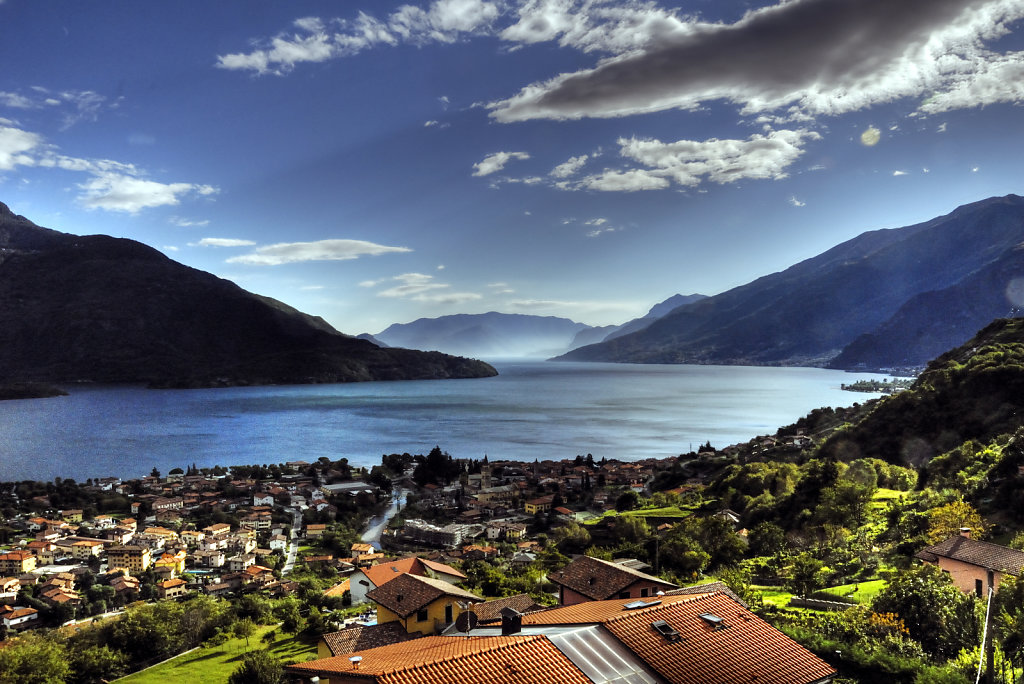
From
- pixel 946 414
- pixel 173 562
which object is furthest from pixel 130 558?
pixel 946 414

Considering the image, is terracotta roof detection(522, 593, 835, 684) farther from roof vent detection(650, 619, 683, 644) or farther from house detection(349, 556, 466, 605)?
house detection(349, 556, 466, 605)

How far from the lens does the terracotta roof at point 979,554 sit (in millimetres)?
14242

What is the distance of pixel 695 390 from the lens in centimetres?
15575

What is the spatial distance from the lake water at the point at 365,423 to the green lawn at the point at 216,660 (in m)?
55.1

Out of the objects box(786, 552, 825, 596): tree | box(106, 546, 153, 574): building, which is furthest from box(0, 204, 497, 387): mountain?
box(786, 552, 825, 596): tree

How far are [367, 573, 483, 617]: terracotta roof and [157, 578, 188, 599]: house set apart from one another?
23268 millimetres

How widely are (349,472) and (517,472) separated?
17935 mm

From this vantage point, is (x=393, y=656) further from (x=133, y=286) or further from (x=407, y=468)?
(x=133, y=286)

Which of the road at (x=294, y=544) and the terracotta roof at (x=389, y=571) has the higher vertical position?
the terracotta roof at (x=389, y=571)

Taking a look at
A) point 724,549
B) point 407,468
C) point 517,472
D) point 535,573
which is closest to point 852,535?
point 724,549

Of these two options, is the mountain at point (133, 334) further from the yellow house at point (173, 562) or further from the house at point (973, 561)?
the house at point (973, 561)

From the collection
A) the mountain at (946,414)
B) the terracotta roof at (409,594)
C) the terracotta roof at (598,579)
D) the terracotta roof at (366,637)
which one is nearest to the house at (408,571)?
the terracotta roof at (409,594)

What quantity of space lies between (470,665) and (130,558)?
127 ft

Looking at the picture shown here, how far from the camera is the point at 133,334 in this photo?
583ft
